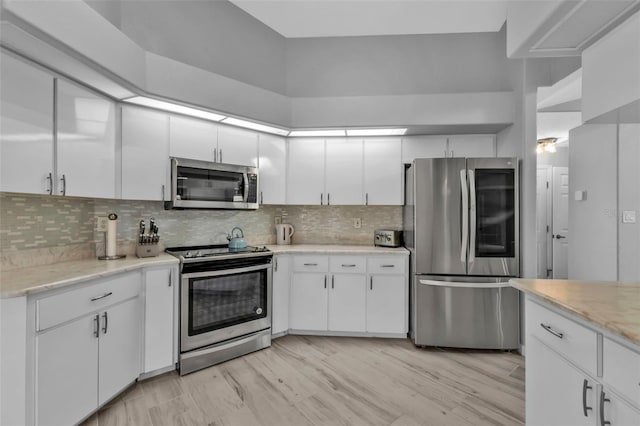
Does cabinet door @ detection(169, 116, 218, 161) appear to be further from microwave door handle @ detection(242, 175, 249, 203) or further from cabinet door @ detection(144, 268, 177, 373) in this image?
cabinet door @ detection(144, 268, 177, 373)

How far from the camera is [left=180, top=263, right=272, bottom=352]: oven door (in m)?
2.51

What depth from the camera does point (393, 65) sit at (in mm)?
3445

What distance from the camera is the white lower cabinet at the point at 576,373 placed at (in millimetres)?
986

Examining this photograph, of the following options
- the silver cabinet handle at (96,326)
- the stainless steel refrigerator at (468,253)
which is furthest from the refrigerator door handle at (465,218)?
the silver cabinet handle at (96,326)

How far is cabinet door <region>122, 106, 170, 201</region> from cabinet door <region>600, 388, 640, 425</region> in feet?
9.46

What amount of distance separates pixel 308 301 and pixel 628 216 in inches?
131

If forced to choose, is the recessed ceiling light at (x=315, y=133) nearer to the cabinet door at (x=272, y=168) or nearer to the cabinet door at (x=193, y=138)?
the cabinet door at (x=272, y=168)

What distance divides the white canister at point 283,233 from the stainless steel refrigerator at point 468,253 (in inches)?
58.9

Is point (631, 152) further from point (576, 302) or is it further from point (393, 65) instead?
point (576, 302)

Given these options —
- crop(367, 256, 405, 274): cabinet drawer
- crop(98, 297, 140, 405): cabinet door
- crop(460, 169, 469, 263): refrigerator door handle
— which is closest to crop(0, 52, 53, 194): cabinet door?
crop(98, 297, 140, 405): cabinet door

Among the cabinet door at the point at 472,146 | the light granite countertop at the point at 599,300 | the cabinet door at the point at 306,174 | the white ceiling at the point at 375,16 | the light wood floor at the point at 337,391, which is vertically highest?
the white ceiling at the point at 375,16

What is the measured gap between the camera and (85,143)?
215 centimetres

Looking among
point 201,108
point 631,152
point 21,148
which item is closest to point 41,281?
point 21,148

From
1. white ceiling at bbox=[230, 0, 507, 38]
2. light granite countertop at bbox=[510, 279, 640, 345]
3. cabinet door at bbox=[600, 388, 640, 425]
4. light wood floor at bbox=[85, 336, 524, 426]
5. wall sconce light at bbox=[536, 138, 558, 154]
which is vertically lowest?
light wood floor at bbox=[85, 336, 524, 426]
